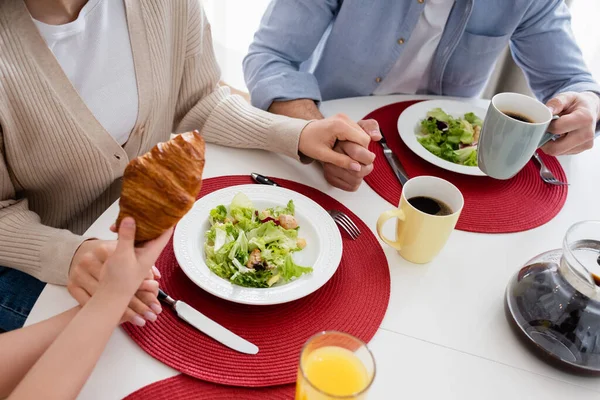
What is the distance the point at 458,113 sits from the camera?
1406 millimetres

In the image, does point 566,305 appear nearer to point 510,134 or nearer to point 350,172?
point 510,134

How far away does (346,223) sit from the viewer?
1.05 meters

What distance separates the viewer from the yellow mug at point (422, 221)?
936 mm

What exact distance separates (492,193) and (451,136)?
0.19 metres

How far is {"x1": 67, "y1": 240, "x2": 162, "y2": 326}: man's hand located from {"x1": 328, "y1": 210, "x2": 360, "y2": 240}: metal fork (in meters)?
0.39

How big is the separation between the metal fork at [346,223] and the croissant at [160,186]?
1.30 feet

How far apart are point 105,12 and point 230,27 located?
183 cm


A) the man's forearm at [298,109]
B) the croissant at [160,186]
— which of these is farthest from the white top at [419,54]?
the croissant at [160,186]

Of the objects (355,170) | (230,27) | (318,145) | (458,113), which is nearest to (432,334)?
(355,170)

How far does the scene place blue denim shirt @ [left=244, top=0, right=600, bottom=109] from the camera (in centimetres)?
145

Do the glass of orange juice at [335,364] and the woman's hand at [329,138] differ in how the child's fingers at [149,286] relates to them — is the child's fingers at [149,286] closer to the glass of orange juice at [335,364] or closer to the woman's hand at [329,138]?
the glass of orange juice at [335,364]

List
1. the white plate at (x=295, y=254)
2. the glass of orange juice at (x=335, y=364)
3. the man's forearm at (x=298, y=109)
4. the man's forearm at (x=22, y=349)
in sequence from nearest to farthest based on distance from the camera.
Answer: the glass of orange juice at (x=335, y=364) < the man's forearm at (x=22, y=349) < the white plate at (x=295, y=254) < the man's forearm at (x=298, y=109)

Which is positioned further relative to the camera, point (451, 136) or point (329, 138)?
point (451, 136)

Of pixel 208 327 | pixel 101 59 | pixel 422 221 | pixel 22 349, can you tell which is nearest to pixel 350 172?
pixel 422 221
